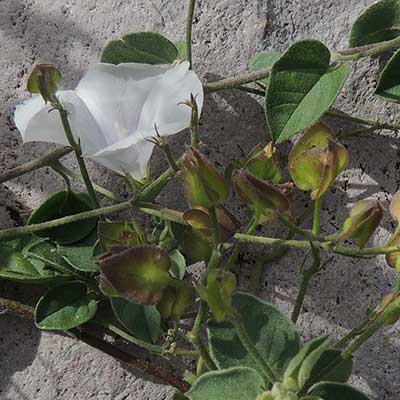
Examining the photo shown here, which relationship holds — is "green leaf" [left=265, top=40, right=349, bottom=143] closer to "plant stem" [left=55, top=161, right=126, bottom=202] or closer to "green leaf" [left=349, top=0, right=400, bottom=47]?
"green leaf" [left=349, top=0, right=400, bottom=47]

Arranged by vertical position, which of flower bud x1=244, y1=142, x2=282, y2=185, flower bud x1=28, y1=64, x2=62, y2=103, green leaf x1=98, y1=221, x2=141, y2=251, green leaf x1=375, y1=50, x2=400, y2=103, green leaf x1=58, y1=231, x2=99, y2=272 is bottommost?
green leaf x1=58, y1=231, x2=99, y2=272

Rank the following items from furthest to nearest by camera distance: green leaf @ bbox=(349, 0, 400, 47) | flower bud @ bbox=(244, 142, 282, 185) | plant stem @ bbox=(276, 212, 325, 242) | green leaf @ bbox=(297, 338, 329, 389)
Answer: green leaf @ bbox=(349, 0, 400, 47) < flower bud @ bbox=(244, 142, 282, 185) < plant stem @ bbox=(276, 212, 325, 242) < green leaf @ bbox=(297, 338, 329, 389)

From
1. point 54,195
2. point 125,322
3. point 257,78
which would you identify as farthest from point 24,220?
point 257,78

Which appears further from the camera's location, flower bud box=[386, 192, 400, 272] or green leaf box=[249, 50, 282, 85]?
green leaf box=[249, 50, 282, 85]

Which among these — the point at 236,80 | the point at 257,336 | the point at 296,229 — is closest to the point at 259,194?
the point at 296,229

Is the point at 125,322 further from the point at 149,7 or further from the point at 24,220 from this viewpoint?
the point at 149,7

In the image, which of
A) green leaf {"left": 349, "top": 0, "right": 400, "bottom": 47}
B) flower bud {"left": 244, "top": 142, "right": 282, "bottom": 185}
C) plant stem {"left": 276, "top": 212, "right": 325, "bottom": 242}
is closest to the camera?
plant stem {"left": 276, "top": 212, "right": 325, "bottom": 242}

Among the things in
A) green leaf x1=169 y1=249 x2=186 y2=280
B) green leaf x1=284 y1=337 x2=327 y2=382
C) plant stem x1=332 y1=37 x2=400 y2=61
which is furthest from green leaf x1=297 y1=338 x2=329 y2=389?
plant stem x1=332 y1=37 x2=400 y2=61
